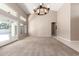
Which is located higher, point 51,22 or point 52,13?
point 52,13

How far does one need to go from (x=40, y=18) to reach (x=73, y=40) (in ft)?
37.4

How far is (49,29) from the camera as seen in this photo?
20.2 metres

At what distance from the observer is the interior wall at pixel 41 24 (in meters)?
20.1

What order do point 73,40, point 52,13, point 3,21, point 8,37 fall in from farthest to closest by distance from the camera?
point 52,13 < point 8,37 < point 73,40 < point 3,21

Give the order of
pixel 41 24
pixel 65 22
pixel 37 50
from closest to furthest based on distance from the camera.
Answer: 1. pixel 37 50
2. pixel 65 22
3. pixel 41 24

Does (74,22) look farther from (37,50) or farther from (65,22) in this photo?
(37,50)

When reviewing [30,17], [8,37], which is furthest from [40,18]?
[8,37]

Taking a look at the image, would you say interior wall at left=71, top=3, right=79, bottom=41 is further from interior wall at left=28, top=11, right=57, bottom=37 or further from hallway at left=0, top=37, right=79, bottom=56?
interior wall at left=28, top=11, right=57, bottom=37

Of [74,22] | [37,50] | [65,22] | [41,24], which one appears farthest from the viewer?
[41,24]

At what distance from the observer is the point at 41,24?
20.4m

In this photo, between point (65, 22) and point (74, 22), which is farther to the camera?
point (65, 22)

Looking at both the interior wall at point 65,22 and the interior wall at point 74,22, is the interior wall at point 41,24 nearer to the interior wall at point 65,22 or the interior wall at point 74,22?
the interior wall at point 65,22

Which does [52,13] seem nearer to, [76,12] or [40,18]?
[40,18]

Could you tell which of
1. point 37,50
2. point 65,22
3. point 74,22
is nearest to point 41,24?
point 65,22
